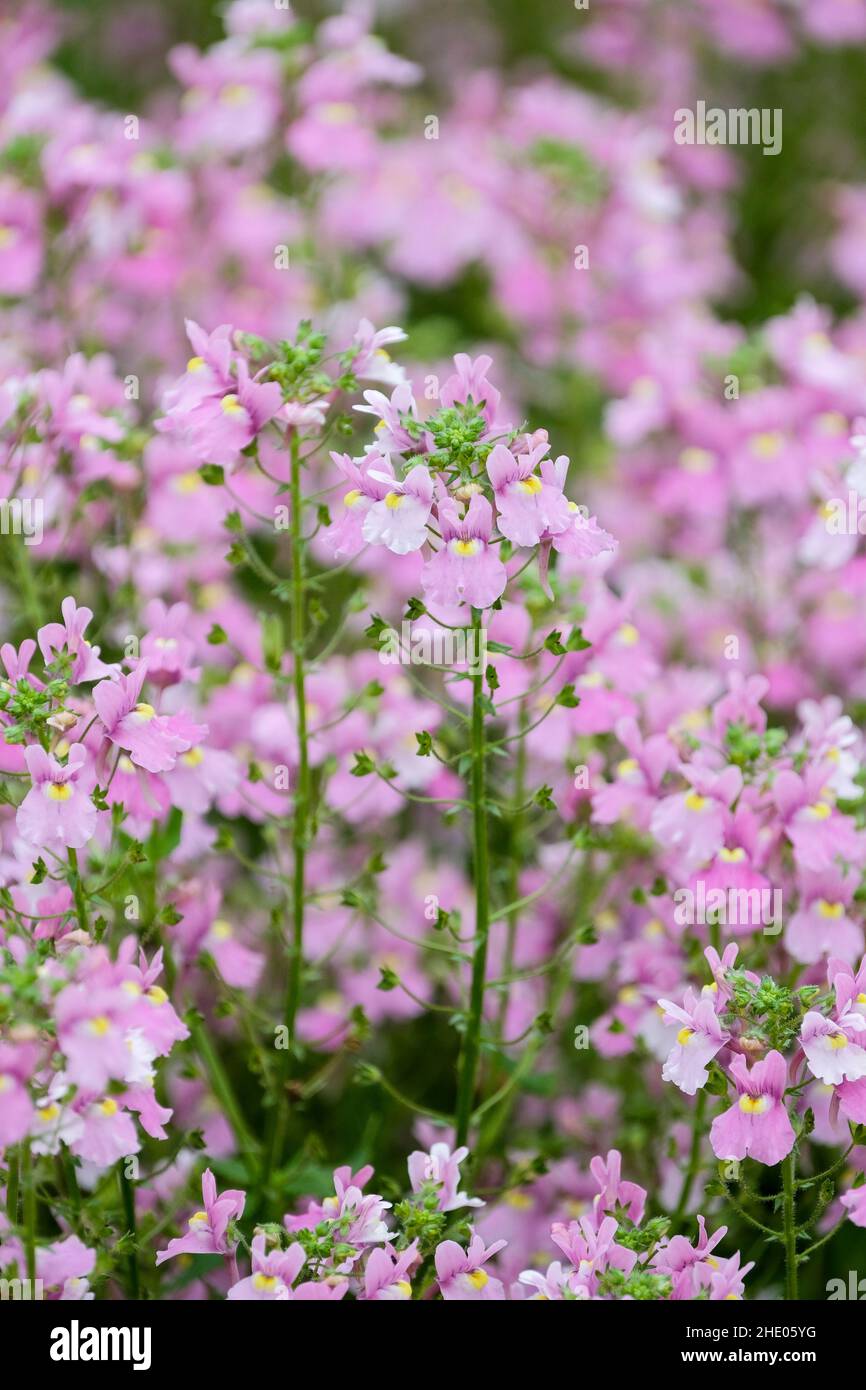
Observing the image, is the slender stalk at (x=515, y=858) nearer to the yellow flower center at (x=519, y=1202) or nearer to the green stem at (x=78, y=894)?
the yellow flower center at (x=519, y=1202)

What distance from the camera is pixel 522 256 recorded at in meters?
3.64

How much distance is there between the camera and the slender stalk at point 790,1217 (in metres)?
1.76

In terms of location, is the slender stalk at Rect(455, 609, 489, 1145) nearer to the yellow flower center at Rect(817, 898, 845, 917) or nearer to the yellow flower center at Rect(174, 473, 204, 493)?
the yellow flower center at Rect(817, 898, 845, 917)

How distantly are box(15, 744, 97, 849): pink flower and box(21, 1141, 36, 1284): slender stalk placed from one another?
12.8 inches

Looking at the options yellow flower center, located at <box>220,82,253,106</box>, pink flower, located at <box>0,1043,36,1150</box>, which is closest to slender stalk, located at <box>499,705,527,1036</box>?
pink flower, located at <box>0,1043,36,1150</box>

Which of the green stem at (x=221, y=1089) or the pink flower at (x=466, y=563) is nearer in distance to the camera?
the pink flower at (x=466, y=563)

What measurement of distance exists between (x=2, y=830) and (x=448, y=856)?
0.98 meters

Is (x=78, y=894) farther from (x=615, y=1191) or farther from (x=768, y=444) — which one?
(x=768, y=444)

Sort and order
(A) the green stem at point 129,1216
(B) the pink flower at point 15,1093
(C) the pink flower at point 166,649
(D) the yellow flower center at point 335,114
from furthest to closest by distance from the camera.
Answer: (D) the yellow flower center at point 335,114, (C) the pink flower at point 166,649, (A) the green stem at point 129,1216, (B) the pink flower at point 15,1093

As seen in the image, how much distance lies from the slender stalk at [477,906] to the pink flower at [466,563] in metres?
0.08

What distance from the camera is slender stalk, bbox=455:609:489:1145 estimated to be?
6.12 ft

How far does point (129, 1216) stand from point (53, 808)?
0.51 metres

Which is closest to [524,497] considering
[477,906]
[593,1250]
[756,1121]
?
[477,906]

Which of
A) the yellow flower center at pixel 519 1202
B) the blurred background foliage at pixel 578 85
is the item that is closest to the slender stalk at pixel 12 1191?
the yellow flower center at pixel 519 1202
